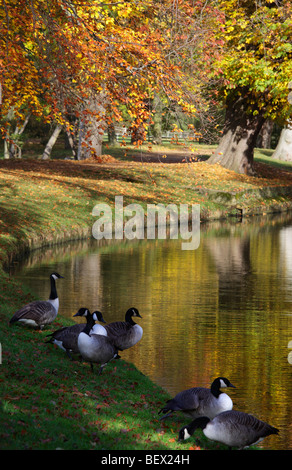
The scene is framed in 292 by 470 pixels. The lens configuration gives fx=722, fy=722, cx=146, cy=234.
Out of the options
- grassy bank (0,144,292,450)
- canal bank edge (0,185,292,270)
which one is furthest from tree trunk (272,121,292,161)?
grassy bank (0,144,292,450)

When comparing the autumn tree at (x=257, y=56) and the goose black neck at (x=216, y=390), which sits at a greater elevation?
the autumn tree at (x=257, y=56)

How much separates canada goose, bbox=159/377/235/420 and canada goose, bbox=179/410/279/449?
57cm

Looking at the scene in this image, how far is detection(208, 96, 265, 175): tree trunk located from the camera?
44125mm

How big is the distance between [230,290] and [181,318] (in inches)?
148

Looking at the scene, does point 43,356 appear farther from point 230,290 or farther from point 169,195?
point 169,195

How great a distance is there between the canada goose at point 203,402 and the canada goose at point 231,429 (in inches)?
22.4

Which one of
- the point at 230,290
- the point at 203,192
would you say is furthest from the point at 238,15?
the point at 230,290

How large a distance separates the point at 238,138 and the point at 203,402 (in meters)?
36.3

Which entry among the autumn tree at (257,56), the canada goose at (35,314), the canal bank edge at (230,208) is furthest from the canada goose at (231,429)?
the autumn tree at (257,56)

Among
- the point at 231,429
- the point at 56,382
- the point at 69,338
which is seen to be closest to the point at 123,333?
the point at 69,338

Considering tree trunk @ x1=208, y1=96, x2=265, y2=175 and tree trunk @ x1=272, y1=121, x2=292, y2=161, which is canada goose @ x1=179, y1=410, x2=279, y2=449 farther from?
tree trunk @ x1=272, y1=121, x2=292, y2=161

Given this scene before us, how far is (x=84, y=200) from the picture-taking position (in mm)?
31266

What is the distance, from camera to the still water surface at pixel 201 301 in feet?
40.2

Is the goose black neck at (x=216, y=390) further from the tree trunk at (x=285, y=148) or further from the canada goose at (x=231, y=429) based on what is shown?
the tree trunk at (x=285, y=148)
